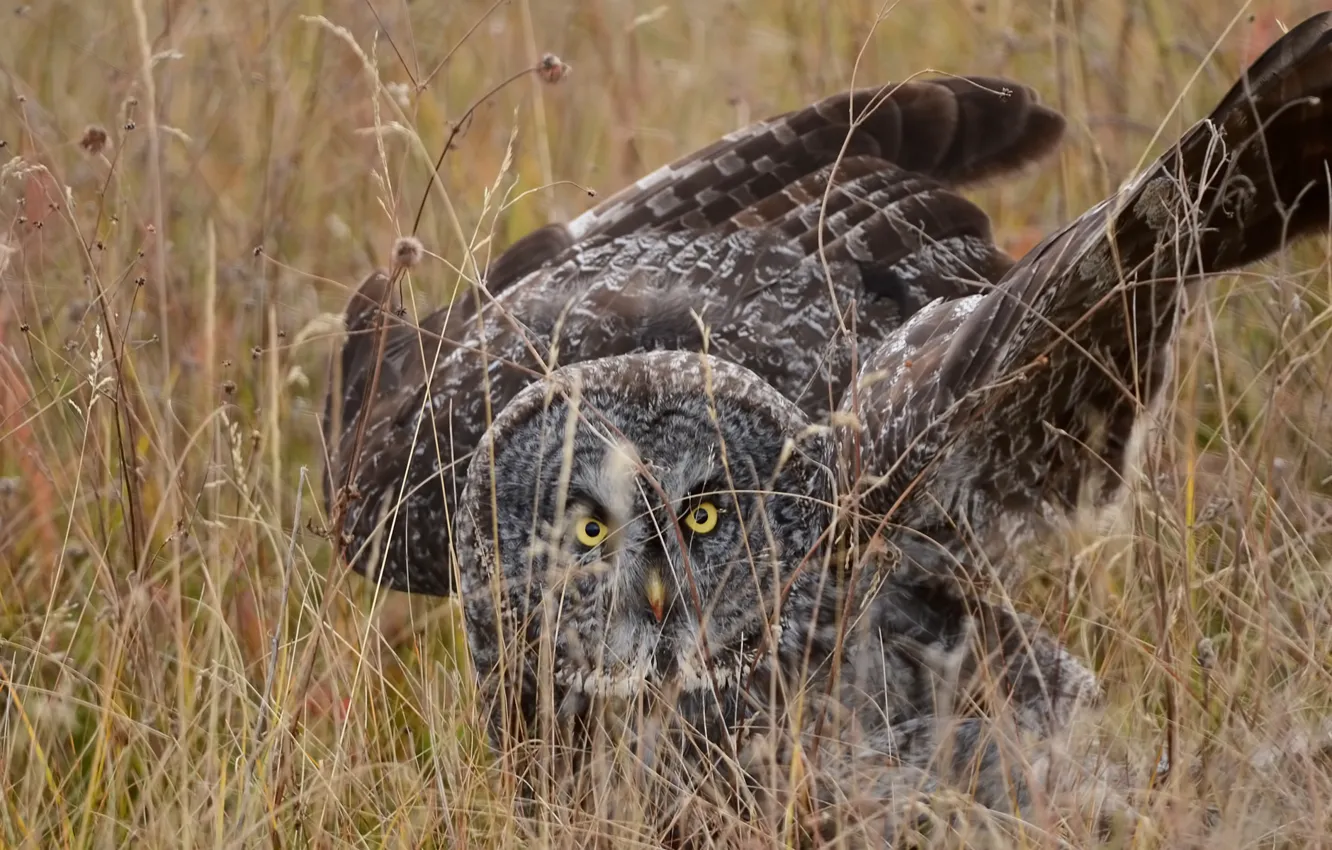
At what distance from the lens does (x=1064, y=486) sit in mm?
3510

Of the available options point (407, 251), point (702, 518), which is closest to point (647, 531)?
point (702, 518)

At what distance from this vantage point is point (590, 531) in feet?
10.2

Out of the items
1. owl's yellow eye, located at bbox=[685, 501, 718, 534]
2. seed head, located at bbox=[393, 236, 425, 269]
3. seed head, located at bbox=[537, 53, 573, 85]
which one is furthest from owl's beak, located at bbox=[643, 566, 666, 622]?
seed head, located at bbox=[537, 53, 573, 85]

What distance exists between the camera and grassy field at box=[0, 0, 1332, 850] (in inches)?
106

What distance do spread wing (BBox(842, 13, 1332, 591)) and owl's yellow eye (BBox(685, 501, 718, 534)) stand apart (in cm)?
29

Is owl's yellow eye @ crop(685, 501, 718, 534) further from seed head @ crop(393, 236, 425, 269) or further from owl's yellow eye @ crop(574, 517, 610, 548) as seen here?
seed head @ crop(393, 236, 425, 269)

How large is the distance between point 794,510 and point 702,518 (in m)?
0.18

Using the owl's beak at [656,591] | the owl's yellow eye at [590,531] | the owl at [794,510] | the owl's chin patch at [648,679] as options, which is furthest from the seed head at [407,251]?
the owl's chin patch at [648,679]

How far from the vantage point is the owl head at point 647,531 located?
3.05 metres

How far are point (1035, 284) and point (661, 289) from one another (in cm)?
141

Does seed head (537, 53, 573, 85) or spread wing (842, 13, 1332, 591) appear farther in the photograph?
seed head (537, 53, 573, 85)

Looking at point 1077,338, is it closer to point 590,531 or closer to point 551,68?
point 590,531

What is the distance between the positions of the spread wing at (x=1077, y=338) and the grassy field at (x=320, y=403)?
5.9 inches

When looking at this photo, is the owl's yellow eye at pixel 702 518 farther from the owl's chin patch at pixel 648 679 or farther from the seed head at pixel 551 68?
the seed head at pixel 551 68
